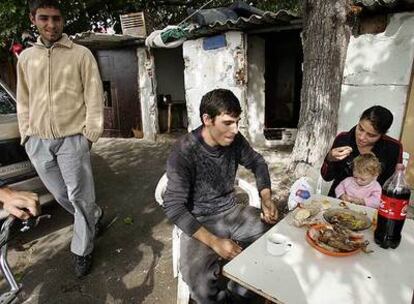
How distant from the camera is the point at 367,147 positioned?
2691 mm

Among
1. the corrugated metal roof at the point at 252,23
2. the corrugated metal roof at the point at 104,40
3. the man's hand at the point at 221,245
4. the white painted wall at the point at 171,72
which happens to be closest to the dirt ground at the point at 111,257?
the man's hand at the point at 221,245

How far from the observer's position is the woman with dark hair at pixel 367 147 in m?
2.51

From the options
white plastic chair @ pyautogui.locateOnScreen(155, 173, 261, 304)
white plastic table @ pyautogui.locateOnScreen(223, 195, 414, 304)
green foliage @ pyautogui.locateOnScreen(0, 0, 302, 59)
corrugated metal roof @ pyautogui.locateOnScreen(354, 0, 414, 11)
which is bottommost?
white plastic chair @ pyautogui.locateOnScreen(155, 173, 261, 304)

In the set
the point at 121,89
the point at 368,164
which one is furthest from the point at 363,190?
the point at 121,89

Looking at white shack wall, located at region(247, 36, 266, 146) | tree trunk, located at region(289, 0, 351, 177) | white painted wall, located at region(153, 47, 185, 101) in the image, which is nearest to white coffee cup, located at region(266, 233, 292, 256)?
tree trunk, located at region(289, 0, 351, 177)

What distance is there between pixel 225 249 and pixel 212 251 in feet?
0.95

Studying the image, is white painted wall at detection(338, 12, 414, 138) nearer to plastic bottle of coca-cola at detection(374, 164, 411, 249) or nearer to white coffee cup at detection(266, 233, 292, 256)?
plastic bottle of coca-cola at detection(374, 164, 411, 249)

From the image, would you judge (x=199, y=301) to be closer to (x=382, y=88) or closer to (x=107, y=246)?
(x=107, y=246)

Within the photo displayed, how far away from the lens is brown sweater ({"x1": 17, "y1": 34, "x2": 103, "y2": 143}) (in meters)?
2.74

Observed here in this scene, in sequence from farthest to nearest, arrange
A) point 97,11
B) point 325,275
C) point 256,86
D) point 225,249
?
point 97,11 < point 256,86 < point 225,249 < point 325,275

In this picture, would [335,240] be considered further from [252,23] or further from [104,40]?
[104,40]

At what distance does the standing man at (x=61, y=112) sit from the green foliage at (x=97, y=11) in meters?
5.03

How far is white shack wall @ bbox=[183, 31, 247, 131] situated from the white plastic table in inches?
208

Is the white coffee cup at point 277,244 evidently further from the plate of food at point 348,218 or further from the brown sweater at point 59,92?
the brown sweater at point 59,92
